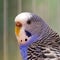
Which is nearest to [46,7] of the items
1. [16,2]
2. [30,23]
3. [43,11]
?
[43,11]

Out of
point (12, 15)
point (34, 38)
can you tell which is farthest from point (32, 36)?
point (12, 15)

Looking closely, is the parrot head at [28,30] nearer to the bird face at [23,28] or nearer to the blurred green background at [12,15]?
the bird face at [23,28]

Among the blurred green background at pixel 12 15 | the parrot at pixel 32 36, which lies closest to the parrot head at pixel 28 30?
the parrot at pixel 32 36

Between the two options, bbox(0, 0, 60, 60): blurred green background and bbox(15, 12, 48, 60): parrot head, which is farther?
bbox(0, 0, 60, 60): blurred green background

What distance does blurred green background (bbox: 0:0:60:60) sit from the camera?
1309 mm

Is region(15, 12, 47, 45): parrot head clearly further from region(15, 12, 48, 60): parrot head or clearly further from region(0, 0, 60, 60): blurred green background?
region(0, 0, 60, 60): blurred green background

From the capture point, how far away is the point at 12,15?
1.30 metres

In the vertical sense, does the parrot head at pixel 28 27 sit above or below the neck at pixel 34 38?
above

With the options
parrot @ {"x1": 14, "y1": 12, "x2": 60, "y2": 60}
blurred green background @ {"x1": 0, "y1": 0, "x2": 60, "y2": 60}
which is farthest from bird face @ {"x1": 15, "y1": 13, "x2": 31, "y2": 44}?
blurred green background @ {"x1": 0, "y1": 0, "x2": 60, "y2": 60}

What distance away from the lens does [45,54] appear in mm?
583

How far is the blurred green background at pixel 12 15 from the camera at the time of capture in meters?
1.31

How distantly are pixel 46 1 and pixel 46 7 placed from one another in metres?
0.03

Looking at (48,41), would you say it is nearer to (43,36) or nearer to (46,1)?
(43,36)

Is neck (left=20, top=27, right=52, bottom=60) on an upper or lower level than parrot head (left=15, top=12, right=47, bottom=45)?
lower
